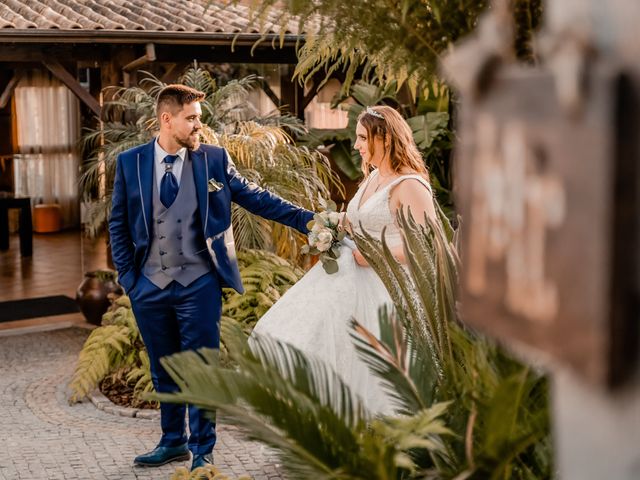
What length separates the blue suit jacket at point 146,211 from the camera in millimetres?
5254

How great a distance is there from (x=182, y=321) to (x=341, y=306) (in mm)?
840

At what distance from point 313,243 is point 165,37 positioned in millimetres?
5171

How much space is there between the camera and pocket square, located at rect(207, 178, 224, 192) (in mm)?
5336

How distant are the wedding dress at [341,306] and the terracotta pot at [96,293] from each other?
156 inches

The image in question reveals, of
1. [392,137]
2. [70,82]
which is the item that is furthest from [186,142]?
[70,82]

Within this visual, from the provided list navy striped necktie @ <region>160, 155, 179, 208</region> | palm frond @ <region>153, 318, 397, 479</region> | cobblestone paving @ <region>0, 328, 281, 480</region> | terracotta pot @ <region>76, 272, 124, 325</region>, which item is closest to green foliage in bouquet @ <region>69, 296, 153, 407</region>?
cobblestone paving @ <region>0, 328, 281, 480</region>

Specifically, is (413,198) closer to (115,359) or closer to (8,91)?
(115,359)

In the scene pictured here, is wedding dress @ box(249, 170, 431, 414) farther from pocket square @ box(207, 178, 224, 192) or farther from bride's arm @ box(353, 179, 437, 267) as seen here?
pocket square @ box(207, 178, 224, 192)

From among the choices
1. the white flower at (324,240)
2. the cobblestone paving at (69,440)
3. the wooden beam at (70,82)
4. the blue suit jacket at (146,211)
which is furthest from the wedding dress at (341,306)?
the wooden beam at (70,82)

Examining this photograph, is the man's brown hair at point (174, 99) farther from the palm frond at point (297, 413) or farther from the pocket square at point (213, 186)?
the palm frond at point (297, 413)

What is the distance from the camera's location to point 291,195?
796 centimetres

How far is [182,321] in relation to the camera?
207 inches

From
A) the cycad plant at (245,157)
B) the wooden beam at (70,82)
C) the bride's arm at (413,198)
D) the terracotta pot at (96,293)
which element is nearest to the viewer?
the bride's arm at (413,198)

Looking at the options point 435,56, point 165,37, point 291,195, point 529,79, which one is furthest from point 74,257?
point 529,79
